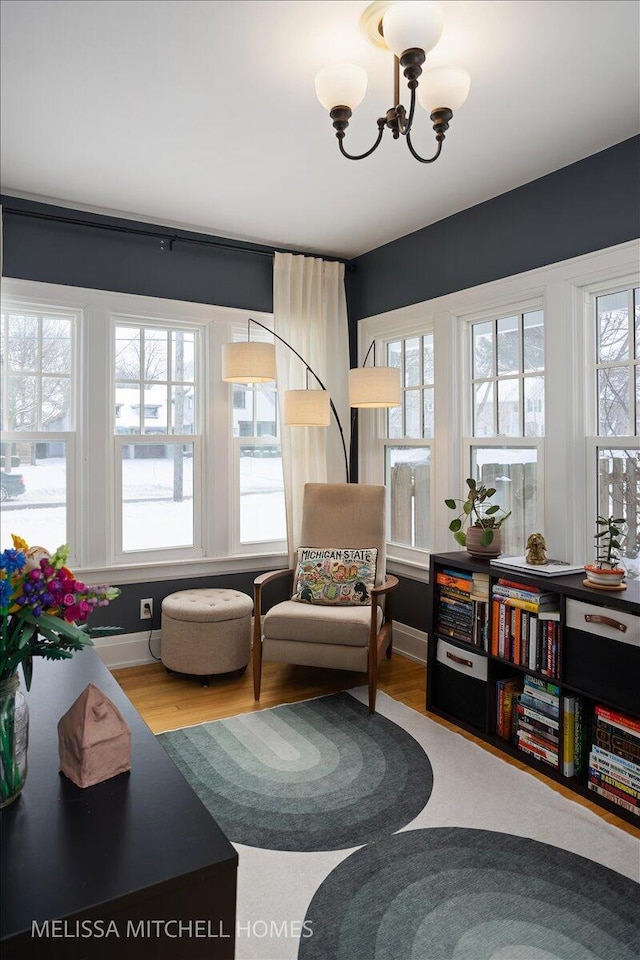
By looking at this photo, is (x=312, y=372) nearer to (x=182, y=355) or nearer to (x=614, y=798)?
(x=182, y=355)

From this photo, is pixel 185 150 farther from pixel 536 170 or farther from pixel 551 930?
pixel 551 930

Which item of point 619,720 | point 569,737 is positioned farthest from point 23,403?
point 619,720

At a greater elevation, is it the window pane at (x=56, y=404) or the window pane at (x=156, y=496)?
the window pane at (x=56, y=404)

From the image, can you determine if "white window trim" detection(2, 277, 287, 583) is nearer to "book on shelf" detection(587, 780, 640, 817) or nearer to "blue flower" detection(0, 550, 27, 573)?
"book on shelf" detection(587, 780, 640, 817)

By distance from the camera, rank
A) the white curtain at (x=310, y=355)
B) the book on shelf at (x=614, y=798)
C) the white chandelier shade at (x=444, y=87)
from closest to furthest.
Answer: the white chandelier shade at (x=444, y=87), the book on shelf at (x=614, y=798), the white curtain at (x=310, y=355)

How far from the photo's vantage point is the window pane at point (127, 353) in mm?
4043

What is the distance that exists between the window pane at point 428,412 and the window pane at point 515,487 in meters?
0.50

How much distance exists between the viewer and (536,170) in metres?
3.26

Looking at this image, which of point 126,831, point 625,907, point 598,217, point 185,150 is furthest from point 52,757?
point 598,217

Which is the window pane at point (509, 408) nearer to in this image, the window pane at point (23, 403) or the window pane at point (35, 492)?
the window pane at point (35, 492)

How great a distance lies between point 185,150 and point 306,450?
2.03m

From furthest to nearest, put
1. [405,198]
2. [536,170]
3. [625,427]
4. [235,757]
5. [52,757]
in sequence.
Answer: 1. [405,198]
2. [536,170]
3. [625,427]
4. [235,757]
5. [52,757]

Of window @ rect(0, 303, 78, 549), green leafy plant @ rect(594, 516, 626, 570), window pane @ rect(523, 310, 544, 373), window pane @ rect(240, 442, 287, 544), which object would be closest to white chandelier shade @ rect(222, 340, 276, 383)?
window pane @ rect(240, 442, 287, 544)

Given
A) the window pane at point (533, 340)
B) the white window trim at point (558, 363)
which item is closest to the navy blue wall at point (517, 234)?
the white window trim at point (558, 363)
